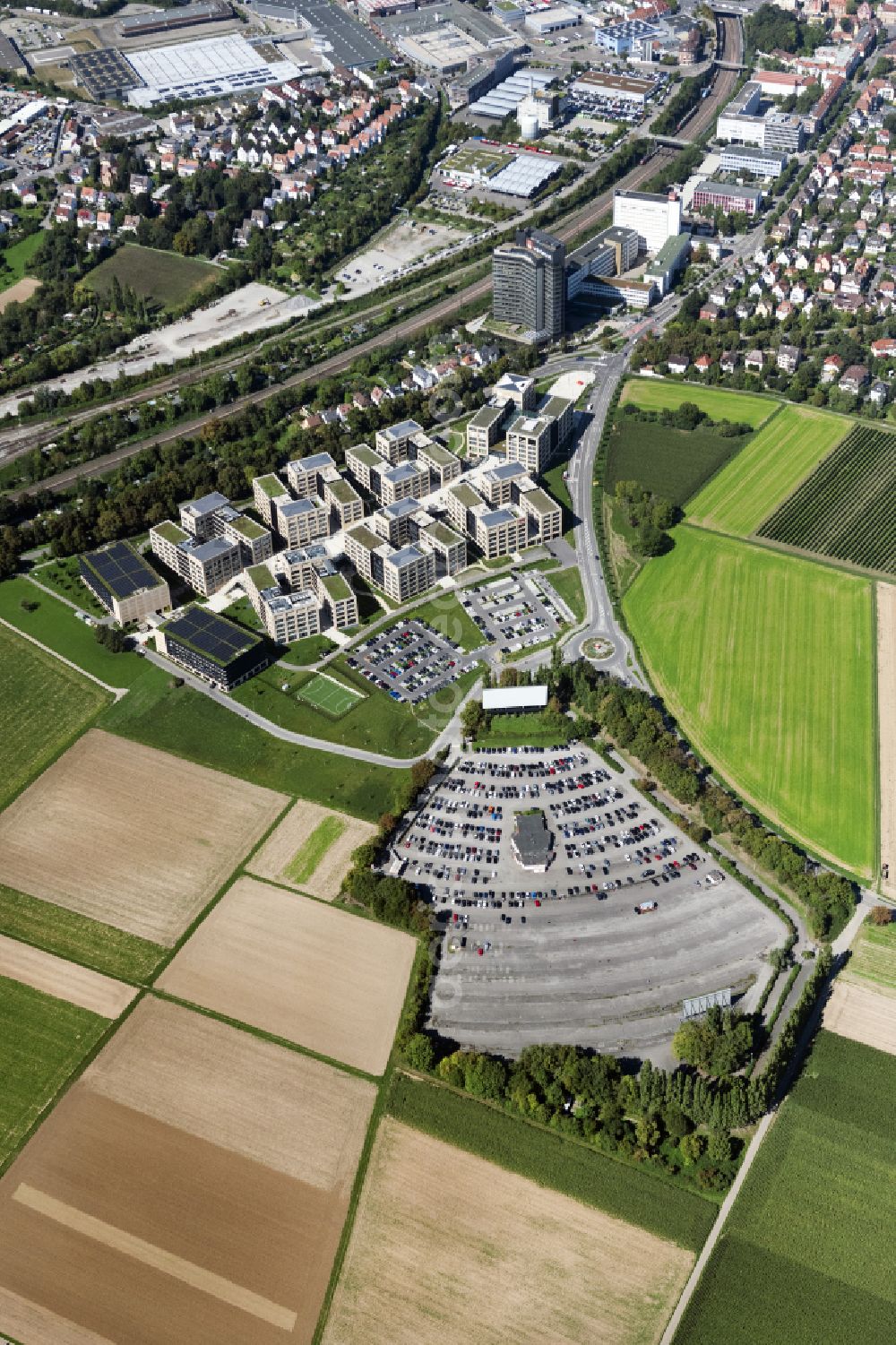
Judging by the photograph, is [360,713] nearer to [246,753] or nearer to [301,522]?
[246,753]

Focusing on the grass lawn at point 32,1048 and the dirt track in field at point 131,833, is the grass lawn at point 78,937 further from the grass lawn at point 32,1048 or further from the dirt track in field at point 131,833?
the grass lawn at point 32,1048

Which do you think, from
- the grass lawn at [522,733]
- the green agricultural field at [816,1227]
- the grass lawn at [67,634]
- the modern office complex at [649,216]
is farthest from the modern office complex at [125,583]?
the modern office complex at [649,216]

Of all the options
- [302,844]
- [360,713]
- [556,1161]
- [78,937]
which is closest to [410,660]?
[360,713]

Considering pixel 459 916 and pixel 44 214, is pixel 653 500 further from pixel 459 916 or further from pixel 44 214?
pixel 44 214

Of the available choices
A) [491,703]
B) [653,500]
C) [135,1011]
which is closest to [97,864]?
[135,1011]

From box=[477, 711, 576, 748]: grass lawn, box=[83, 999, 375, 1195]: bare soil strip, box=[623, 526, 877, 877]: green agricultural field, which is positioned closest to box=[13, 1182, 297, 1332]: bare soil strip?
box=[83, 999, 375, 1195]: bare soil strip
